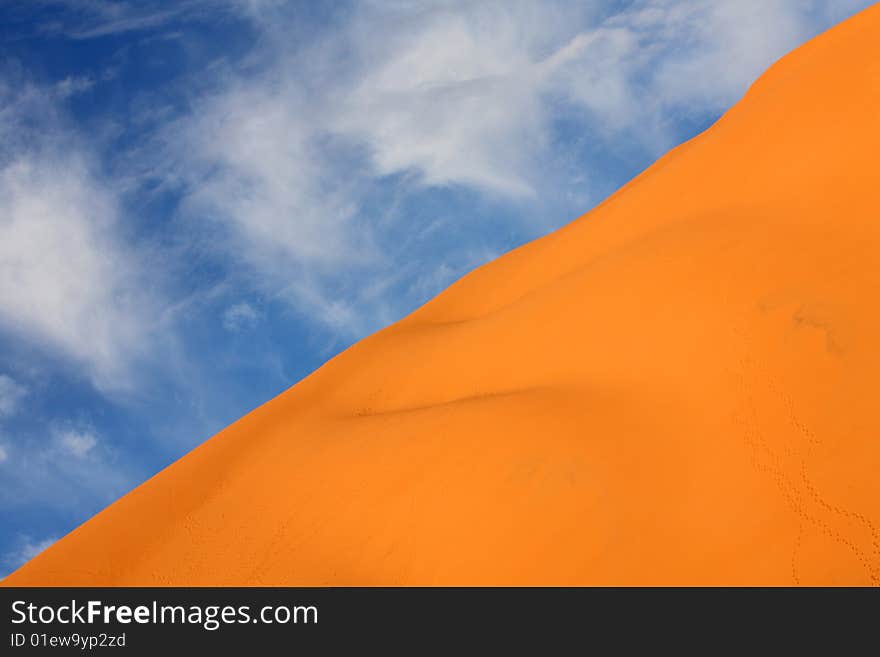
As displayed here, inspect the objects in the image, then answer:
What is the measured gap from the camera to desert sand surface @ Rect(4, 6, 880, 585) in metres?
6.91

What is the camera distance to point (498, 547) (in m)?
7.42

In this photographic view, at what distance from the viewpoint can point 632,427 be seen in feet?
26.4

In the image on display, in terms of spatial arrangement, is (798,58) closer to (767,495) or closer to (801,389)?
(801,389)

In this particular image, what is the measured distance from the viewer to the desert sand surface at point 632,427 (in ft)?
22.7
